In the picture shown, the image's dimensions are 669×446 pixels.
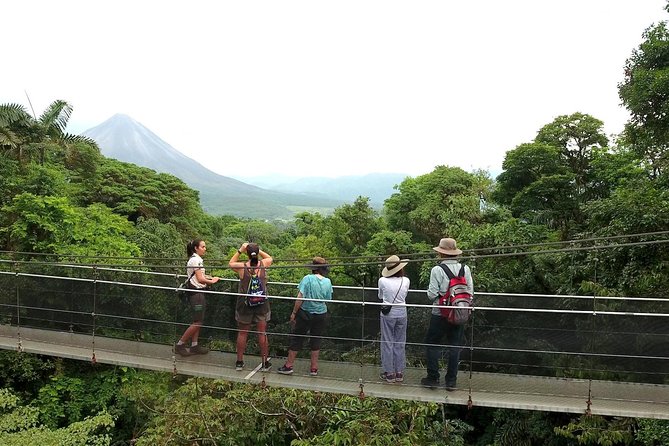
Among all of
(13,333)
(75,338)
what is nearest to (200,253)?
(75,338)

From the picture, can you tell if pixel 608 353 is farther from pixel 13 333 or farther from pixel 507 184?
pixel 507 184

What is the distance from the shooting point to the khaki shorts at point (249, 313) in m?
3.97

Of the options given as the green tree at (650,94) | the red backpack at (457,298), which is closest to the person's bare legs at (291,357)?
the red backpack at (457,298)

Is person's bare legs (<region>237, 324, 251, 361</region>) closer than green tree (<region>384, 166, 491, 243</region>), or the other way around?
person's bare legs (<region>237, 324, 251, 361</region>)

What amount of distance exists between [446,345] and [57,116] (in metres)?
12.7

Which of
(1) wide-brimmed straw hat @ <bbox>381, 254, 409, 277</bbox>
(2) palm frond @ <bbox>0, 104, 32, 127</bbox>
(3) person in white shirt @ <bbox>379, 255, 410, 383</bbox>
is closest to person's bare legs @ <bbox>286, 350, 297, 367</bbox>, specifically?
(3) person in white shirt @ <bbox>379, 255, 410, 383</bbox>

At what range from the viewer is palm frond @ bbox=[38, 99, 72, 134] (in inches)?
507

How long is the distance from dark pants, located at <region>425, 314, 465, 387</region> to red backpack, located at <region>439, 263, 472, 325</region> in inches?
5.1

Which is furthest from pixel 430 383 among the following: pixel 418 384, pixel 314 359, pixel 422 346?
pixel 314 359

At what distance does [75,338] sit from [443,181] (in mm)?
15301

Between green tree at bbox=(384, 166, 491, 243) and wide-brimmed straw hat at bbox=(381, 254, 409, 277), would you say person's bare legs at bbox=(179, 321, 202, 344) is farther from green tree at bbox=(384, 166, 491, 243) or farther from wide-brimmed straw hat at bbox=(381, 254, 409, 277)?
green tree at bbox=(384, 166, 491, 243)

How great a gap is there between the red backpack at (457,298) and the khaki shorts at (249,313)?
133 cm

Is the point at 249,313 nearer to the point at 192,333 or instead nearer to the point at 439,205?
the point at 192,333

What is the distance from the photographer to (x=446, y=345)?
3.61 metres
